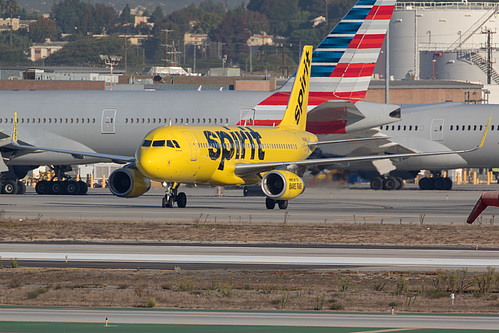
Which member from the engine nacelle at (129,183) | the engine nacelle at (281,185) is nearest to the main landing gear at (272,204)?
the engine nacelle at (281,185)

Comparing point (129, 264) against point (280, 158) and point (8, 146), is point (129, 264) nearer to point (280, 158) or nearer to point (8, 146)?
point (280, 158)

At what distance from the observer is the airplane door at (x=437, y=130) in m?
56.0

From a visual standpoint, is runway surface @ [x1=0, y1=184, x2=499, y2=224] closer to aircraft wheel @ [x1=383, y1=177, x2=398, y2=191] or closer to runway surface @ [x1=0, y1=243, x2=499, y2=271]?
runway surface @ [x1=0, y1=243, x2=499, y2=271]

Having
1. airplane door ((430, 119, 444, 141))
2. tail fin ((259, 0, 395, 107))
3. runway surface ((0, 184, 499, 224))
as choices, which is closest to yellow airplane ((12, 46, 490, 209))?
runway surface ((0, 184, 499, 224))

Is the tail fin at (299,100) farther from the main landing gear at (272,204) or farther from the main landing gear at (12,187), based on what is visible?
the main landing gear at (12,187)

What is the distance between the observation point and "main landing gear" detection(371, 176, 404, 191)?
58.9 m

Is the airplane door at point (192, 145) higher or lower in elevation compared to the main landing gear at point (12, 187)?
higher

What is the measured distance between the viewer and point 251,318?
1536cm

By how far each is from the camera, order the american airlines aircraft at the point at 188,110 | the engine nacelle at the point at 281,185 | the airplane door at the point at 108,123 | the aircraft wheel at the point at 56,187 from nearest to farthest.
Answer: the engine nacelle at the point at 281,185 < the american airlines aircraft at the point at 188,110 < the aircraft wheel at the point at 56,187 < the airplane door at the point at 108,123

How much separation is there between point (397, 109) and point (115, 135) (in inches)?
588

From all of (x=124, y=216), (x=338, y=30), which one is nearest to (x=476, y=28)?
(x=338, y=30)

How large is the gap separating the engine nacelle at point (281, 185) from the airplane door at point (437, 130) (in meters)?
20.5

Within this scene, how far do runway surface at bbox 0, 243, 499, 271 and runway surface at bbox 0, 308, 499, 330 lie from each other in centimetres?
499

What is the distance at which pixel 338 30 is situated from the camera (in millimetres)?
51344
